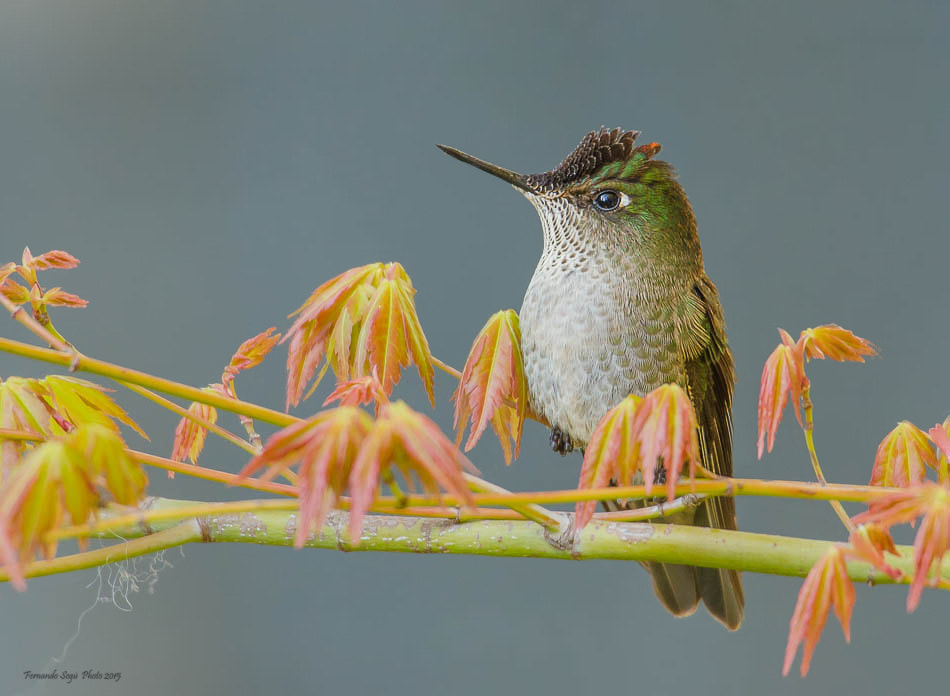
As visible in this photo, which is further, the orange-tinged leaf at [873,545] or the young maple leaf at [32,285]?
the young maple leaf at [32,285]

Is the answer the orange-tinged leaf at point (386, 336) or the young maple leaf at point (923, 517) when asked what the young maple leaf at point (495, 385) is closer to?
the orange-tinged leaf at point (386, 336)

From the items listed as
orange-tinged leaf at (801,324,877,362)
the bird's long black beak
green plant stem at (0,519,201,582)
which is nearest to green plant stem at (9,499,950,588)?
green plant stem at (0,519,201,582)

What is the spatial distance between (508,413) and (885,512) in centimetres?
31

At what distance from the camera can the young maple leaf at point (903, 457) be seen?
56 cm

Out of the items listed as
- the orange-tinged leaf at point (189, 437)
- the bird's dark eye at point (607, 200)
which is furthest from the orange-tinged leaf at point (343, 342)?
the bird's dark eye at point (607, 200)

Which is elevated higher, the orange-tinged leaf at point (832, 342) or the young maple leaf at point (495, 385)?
the orange-tinged leaf at point (832, 342)

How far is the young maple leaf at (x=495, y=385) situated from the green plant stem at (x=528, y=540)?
59mm

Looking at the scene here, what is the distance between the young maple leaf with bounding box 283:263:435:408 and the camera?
57 centimetres

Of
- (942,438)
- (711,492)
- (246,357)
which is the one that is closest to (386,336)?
(246,357)

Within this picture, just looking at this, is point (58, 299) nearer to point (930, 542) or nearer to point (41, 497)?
point (41, 497)

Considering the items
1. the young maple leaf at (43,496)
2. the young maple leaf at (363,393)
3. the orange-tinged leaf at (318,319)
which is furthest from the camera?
the orange-tinged leaf at (318,319)

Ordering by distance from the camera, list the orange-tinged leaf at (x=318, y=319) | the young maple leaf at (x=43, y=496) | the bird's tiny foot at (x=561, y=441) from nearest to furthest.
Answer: the young maple leaf at (x=43, y=496)
the orange-tinged leaf at (x=318, y=319)
the bird's tiny foot at (x=561, y=441)

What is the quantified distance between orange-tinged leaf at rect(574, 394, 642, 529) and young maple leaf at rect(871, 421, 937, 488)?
20cm

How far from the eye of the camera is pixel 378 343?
1.85ft
